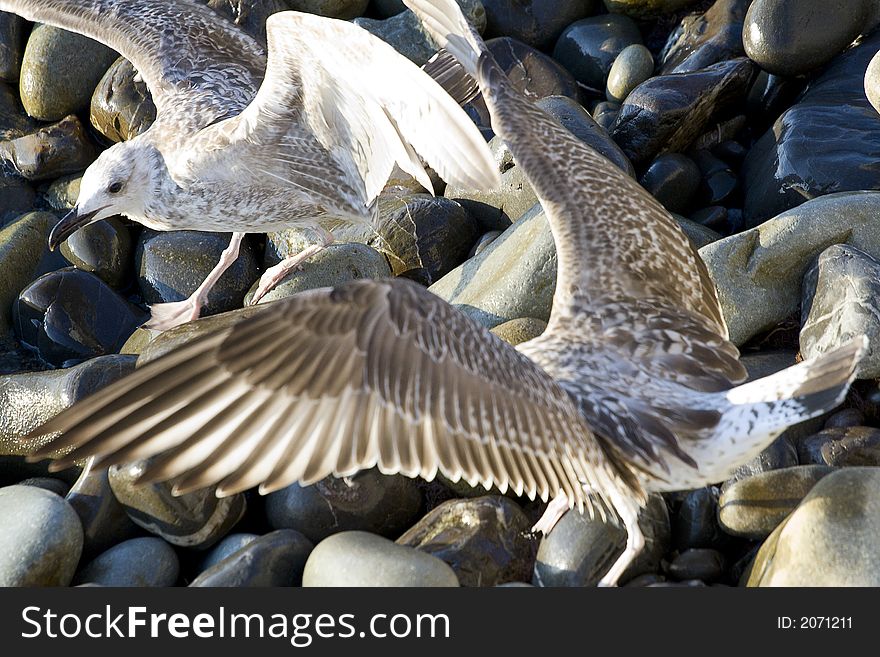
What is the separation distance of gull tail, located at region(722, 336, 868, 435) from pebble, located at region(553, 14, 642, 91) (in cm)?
468

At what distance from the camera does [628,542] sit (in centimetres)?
382

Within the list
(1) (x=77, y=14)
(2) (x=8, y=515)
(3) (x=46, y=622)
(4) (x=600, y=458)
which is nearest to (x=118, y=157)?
(1) (x=77, y=14)

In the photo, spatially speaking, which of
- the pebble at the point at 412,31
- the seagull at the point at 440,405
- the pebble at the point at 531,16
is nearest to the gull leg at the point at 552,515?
the seagull at the point at 440,405

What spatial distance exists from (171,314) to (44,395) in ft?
3.43

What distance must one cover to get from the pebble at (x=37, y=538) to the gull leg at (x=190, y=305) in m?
1.59

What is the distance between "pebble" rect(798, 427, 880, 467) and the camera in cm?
427

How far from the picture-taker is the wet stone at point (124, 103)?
7.22 m

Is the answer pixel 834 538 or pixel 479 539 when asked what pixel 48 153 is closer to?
pixel 479 539

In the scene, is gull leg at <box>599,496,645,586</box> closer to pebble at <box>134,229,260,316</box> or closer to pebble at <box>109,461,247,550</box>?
pebble at <box>109,461,247,550</box>

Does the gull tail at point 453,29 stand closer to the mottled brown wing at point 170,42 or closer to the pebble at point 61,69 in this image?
the mottled brown wing at point 170,42

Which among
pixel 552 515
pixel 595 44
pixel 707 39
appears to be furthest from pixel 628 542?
pixel 595 44

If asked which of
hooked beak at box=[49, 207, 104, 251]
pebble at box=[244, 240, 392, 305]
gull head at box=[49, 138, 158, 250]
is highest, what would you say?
gull head at box=[49, 138, 158, 250]

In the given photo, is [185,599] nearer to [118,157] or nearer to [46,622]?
[46,622]

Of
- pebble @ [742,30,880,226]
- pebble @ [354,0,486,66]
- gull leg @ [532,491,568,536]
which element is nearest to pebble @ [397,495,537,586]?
gull leg @ [532,491,568,536]
